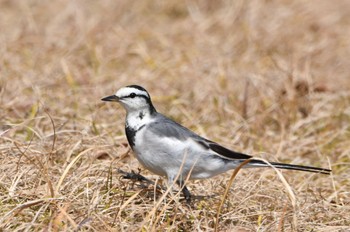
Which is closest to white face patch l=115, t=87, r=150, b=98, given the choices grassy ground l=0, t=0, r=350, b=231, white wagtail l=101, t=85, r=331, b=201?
white wagtail l=101, t=85, r=331, b=201

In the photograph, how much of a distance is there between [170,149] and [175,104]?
2.99 metres

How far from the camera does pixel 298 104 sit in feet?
24.2

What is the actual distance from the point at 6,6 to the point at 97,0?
1.37 m

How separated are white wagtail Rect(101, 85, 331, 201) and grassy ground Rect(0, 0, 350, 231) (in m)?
0.23

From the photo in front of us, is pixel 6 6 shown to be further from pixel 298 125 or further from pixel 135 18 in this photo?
pixel 298 125

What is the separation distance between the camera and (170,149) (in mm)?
4707

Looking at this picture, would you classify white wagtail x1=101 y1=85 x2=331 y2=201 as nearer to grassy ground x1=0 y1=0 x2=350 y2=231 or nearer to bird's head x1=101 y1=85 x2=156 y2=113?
bird's head x1=101 y1=85 x2=156 y2=113

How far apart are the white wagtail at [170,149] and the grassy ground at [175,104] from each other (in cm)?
23

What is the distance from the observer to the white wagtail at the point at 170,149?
4695 mm

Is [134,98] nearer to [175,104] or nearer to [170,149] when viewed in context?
[170,149]

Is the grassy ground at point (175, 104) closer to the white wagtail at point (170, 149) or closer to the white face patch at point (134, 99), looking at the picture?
the white wagtail at point (170, 149)

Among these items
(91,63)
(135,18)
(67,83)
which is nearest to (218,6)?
(135,18)

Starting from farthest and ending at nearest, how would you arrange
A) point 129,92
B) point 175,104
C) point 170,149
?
point 175,104
point 129,92
point 170,149

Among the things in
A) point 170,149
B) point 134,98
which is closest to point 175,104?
point 134,98
